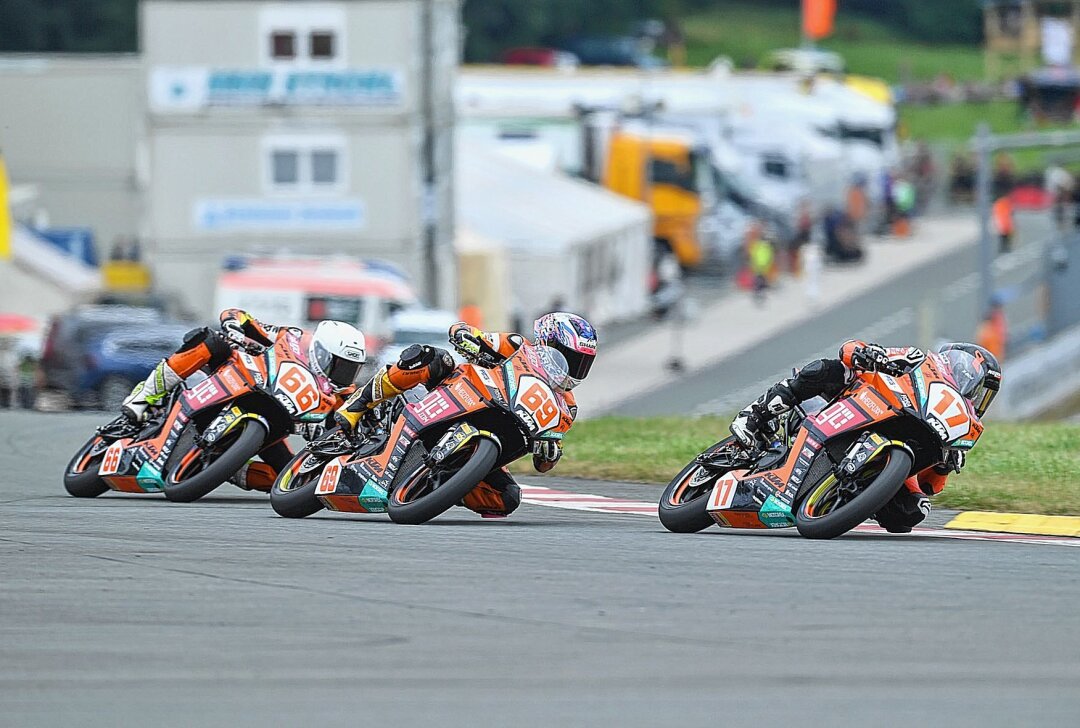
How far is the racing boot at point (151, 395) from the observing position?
11.9 metres

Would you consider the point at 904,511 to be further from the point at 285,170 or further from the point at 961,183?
the point at 961,183

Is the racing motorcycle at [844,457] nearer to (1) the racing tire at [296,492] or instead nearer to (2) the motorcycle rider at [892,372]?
(2) the motorcycle rider at [892,372]

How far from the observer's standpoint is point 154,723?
621cm

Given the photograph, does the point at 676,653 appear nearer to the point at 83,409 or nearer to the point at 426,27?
the point at 83,409

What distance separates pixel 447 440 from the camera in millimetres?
10125

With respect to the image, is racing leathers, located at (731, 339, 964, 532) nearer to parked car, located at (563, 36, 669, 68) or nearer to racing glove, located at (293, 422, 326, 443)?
racing glove, located at (293, 422, 326, 443)

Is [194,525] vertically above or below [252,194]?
above

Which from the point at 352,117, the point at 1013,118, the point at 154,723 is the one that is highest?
the point at 154,723

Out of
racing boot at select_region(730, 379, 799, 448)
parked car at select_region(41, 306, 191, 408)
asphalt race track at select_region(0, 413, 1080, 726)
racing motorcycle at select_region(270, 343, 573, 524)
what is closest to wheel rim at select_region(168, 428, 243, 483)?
racing motorcycle at select_region(270, 343, 573, 524)

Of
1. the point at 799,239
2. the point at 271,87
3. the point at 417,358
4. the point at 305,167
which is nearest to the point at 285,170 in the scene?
the point at 305,167

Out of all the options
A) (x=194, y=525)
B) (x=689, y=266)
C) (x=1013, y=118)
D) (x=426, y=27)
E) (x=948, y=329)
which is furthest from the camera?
(x=1013, y=118)

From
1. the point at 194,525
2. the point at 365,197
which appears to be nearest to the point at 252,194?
the point at 365,197

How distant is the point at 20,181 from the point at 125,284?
28.3 feet

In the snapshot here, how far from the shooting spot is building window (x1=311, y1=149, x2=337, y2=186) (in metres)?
35.6
